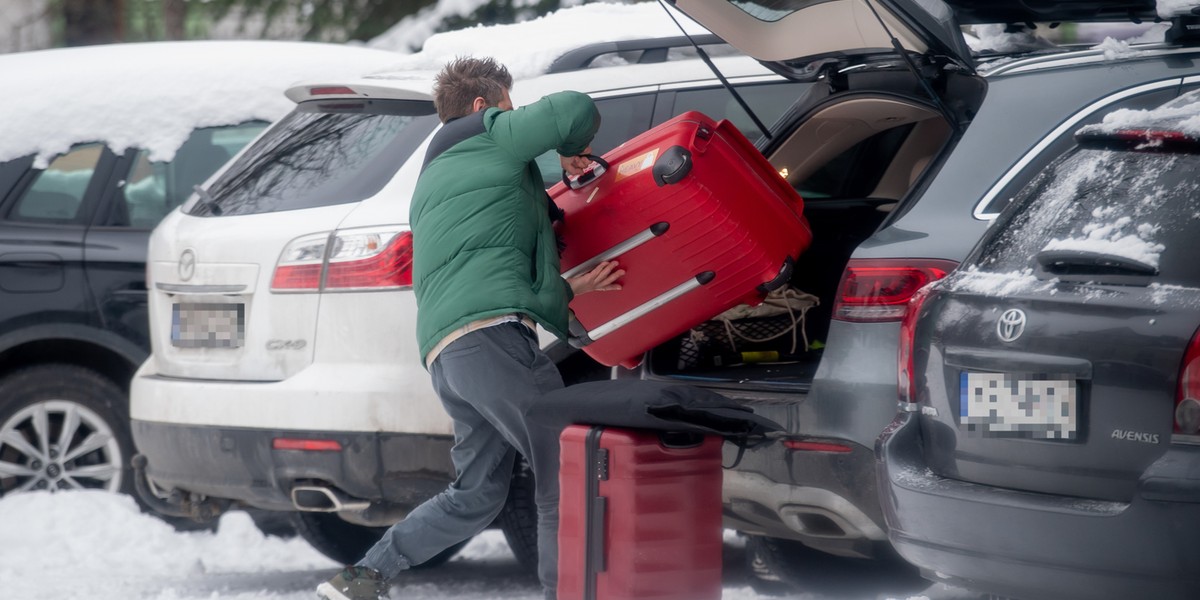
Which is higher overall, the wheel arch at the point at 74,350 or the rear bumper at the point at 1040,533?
the wheel arch at the point at 74,350

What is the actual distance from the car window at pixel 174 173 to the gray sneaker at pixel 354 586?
109 inches

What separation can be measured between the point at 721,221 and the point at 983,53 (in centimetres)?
104

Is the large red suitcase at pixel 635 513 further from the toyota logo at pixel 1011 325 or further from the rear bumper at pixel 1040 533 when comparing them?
the toyota logo at pixel 1011 325

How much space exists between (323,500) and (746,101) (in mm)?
2172

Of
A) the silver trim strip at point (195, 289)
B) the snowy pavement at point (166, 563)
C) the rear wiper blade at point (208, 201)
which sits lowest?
the snowy pavement at point (166, 563)

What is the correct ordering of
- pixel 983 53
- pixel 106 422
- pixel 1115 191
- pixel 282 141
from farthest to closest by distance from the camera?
pixel 106 422, pixel 282 141, pixel 983 53, pixel 1115 191

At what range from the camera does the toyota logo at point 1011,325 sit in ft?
11.8

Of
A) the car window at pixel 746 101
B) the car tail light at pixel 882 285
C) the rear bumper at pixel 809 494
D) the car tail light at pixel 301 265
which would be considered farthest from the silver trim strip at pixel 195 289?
the car tail light at pixel 882 285

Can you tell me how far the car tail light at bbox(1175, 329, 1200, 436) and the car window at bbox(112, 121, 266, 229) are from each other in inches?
201

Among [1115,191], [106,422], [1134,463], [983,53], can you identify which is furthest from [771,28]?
[106,422]

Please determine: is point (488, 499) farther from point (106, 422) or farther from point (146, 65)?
point (146, 65)

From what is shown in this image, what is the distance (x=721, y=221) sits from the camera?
15.8 ft

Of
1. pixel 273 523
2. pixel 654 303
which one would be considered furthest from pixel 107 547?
pixel 654 303

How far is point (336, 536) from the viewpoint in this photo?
6570 millimetres
